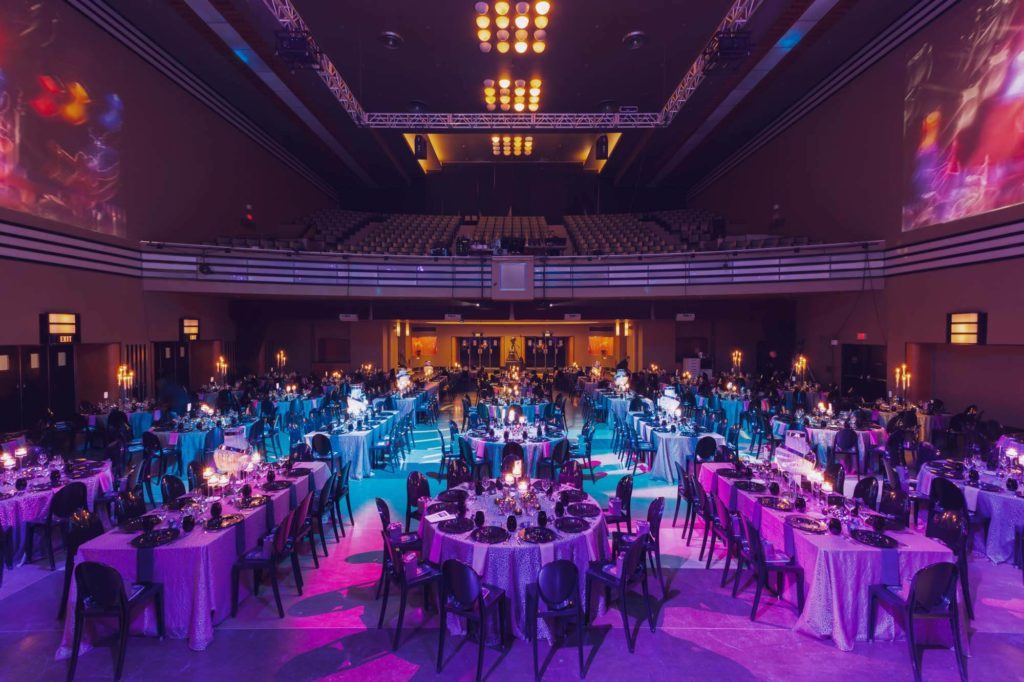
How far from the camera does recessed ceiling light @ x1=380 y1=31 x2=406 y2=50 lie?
42.1 ft

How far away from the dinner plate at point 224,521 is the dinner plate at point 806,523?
5347 mm

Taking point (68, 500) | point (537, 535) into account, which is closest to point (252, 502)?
point (68, 500)

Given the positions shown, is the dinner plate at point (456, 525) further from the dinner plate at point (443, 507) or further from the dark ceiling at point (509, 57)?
the dark ceiling at point (509, 57)

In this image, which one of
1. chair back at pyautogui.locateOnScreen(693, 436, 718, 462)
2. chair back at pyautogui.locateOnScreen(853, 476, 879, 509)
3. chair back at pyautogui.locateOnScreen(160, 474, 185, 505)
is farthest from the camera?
chair back at pyautogui.locateOnScreen(693, 436, 718, 462)

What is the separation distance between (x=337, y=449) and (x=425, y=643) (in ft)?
18.1

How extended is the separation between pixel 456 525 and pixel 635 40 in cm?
1292

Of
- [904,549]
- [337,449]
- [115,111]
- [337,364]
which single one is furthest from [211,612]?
[337,364]

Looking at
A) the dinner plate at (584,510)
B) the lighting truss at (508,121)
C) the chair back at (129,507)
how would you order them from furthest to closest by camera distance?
the lighting truss at (508,121) → the chair back at (129,507) → the dinner plate at (584,510)

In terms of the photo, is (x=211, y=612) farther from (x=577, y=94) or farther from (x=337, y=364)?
(x=337, y=364)

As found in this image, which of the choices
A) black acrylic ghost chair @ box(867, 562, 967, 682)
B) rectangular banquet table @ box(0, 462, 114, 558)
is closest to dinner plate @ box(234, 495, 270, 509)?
rectangular banquet table @ box(0, 462, 114, 558)

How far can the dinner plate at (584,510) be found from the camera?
5.26 metres

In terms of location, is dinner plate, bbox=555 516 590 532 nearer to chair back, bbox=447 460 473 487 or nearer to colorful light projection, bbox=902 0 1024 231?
chair back, bbox=447 460 473 487

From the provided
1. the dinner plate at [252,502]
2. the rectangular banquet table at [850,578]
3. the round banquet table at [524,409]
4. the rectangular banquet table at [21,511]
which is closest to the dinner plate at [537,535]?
the rectangular banquet table at [850,578]

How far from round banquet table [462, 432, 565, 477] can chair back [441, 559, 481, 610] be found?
4.30 m
